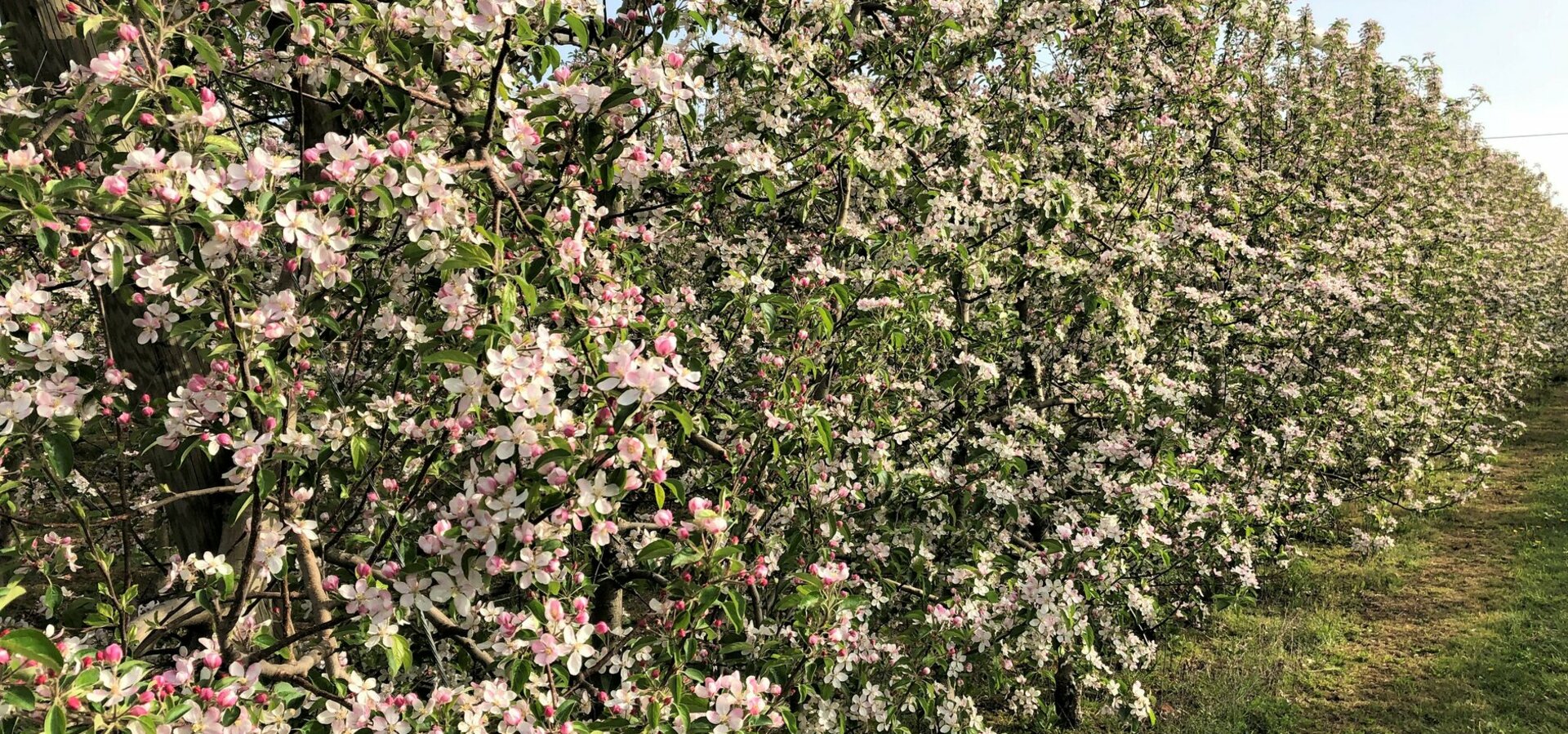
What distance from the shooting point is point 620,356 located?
1726mm

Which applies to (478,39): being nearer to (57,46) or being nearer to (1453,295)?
(57,46)

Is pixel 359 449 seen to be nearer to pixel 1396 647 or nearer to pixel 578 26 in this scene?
pixel 578 26

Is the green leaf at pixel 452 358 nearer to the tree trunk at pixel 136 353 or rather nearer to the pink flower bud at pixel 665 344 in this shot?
the pink flower bud at pixel 665 344

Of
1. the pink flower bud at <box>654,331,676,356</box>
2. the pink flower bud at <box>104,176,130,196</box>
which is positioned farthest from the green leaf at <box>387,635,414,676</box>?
the pink flower bud at <box>104,176,130,196</box>

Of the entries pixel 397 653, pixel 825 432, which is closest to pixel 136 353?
pixel 397 653

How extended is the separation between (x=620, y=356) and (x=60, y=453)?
1.22 meters

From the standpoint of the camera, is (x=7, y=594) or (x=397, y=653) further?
(x=397, y=653)

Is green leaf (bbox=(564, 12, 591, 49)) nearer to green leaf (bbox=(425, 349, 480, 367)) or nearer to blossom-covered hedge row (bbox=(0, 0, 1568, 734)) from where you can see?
blossom-covered hedge row (bbox=(0, 0, 1568, 734))

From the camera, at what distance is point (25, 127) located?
1692 millimetres

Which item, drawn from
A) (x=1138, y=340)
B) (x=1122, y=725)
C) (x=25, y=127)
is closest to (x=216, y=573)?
(x=25, y=127)

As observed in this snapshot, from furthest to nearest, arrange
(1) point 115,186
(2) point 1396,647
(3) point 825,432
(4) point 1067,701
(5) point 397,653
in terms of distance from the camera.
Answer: (2) point 1396,647 < (4) point 1067,701 < (3) point 825,432 < (5) point 397,653 < (1) point 115,186

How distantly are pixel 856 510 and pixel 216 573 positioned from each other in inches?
102

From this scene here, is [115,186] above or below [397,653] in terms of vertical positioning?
above

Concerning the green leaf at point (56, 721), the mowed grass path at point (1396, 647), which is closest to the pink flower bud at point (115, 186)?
the green leaf at point (56, 721)
